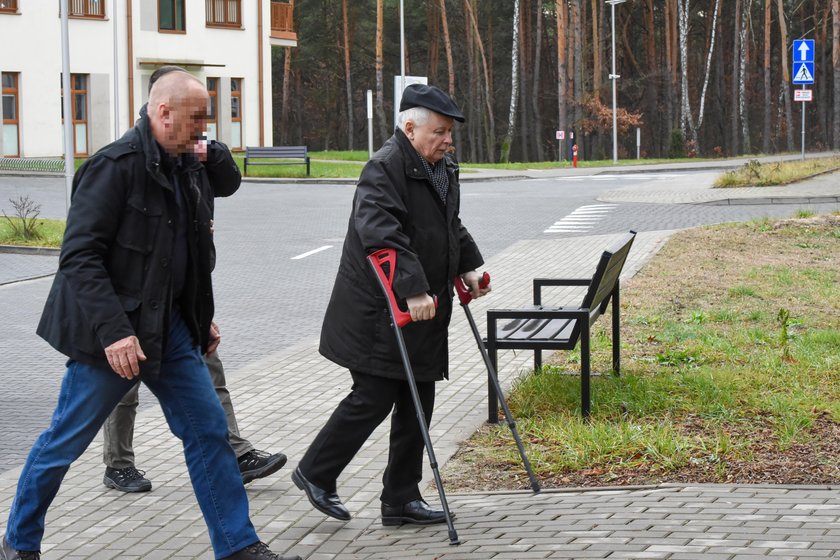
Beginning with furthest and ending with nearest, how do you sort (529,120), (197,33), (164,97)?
(529,120) < (197,33) < (164,97)

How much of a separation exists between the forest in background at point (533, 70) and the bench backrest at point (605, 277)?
6426 centimetres

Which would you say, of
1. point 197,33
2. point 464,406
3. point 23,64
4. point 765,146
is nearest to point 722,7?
point 765,146

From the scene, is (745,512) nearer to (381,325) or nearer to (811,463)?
(811,463)

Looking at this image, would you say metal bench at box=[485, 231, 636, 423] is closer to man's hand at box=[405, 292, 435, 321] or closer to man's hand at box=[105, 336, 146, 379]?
man's hand at box=[405, 292, 435, 321]

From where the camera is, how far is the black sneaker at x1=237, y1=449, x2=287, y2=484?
6.10 m

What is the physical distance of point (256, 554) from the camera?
4719 millimetres

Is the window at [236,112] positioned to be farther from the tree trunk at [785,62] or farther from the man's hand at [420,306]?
the man's hand at [420,306]

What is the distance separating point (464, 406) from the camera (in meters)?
7.72

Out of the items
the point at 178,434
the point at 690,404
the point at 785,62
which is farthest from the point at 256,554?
the point at 785,62

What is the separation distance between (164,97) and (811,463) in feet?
11.1

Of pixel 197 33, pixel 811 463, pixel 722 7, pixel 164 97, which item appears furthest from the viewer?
pixel 722 7

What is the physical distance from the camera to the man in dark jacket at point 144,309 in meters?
4.44

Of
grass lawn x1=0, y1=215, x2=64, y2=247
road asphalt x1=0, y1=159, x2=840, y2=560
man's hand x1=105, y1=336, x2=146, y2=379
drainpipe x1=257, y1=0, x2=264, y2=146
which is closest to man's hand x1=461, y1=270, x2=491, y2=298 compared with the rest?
road asphalt x1=0, y1=159, x2=840, y2=560

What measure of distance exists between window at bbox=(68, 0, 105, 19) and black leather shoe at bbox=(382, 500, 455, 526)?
43233 millimetres
